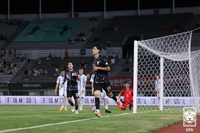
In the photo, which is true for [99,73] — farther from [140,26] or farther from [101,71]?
[140,26]

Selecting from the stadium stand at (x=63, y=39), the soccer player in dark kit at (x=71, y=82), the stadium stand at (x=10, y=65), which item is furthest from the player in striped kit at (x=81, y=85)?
the stadium stand at (x=63, y=39)

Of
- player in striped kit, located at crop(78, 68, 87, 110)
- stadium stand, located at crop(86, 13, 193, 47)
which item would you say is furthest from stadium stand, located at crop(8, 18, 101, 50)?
player in striped kit, located at crop(78, 68, 87, 110)

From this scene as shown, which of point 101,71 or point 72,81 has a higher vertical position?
point 101,71

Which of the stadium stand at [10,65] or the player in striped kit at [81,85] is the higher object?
the stadium stand at [10,65]

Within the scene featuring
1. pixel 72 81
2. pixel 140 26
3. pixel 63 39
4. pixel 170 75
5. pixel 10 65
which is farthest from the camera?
pixel 63 39

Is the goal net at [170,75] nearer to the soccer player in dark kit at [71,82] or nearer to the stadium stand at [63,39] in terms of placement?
the soccer player in dark kit at [71,82]

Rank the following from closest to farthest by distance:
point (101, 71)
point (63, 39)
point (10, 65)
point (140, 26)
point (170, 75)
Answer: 1. point (101, 71)
2. point (170, 75)
3. point (10, 65)
4. point (140, 26)
5. point (63, 39)

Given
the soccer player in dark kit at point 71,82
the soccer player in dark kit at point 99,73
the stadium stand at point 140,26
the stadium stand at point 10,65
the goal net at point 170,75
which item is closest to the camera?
the soccer player in dark kit at point 99,73

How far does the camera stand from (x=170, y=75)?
2800 centimetres

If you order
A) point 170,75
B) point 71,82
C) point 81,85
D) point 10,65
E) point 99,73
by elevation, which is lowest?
point 81,85

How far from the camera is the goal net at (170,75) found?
73.0 feet

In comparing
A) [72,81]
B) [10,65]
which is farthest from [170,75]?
[10,65]

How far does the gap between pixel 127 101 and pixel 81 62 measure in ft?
79.2

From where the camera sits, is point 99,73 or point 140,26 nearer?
point 99,73
